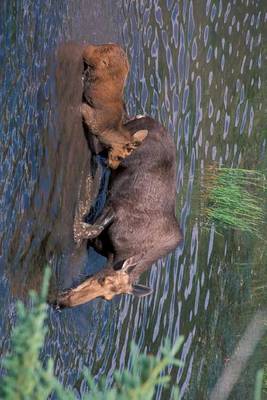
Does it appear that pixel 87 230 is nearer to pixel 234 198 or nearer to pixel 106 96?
pixel 106 96

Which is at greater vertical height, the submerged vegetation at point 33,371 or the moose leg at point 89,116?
the submerged vegetation at point 33,371

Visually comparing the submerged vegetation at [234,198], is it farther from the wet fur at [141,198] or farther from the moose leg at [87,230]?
the moose leg at [87,230]

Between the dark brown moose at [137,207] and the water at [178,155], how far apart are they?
119mm

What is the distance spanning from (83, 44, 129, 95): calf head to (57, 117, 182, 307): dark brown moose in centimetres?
21

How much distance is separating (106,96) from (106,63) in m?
0.12

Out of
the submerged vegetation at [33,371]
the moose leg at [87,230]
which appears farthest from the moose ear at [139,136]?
the submerged vegetation at [33,371]

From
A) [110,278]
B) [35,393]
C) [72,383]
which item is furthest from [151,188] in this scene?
[35,393]

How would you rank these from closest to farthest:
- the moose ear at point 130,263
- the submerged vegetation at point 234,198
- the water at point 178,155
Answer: the water at point 178,155 < the moose ear at point 130,263 < the submerged vegetation at point 234,198

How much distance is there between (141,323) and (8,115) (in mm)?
1135

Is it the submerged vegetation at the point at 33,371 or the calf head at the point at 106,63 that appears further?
the calf head at the point at 106,63

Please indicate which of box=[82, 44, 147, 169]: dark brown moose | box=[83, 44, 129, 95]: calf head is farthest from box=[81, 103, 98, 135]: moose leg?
box=[83, 44, 129, 95]: calf head

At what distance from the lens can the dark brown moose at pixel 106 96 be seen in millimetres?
2922

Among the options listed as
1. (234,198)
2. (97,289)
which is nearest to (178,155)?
(234,198)

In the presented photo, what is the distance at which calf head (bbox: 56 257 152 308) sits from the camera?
9.55 feet
